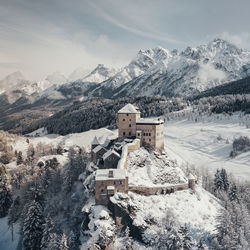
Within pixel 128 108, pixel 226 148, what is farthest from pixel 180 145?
pixel 128 108

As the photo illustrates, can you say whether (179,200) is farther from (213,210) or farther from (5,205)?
(5,205)

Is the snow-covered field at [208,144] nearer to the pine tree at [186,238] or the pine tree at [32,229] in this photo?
the pine tree at [186,238]

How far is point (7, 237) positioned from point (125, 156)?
45.8 m

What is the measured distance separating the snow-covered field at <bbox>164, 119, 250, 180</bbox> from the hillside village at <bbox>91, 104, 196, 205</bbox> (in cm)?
5262

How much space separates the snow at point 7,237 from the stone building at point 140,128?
146 ft

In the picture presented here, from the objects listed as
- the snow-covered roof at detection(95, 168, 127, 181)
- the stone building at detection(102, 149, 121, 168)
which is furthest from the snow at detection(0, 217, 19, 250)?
the snow-covered roof at detection(95, 168, 127, 181)

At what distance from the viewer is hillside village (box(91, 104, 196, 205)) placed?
4919 centimetres

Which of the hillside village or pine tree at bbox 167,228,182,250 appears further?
the hillside village

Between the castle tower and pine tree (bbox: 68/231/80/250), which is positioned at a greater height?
the castle tower

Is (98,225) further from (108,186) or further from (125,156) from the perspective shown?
(125,156)

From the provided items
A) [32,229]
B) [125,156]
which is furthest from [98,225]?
[32,229]

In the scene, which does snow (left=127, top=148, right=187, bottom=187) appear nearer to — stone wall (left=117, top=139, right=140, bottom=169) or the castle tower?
stone wall (left=117, top=139, right=140, bottom=169)

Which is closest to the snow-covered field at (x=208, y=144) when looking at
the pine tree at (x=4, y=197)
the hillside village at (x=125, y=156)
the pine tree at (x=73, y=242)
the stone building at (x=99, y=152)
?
the hillside village at (x=125, y=156)

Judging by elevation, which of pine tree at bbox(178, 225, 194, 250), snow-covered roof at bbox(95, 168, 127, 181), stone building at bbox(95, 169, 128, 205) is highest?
snow-covered roof at bbox(95, 168, 127, 181)
